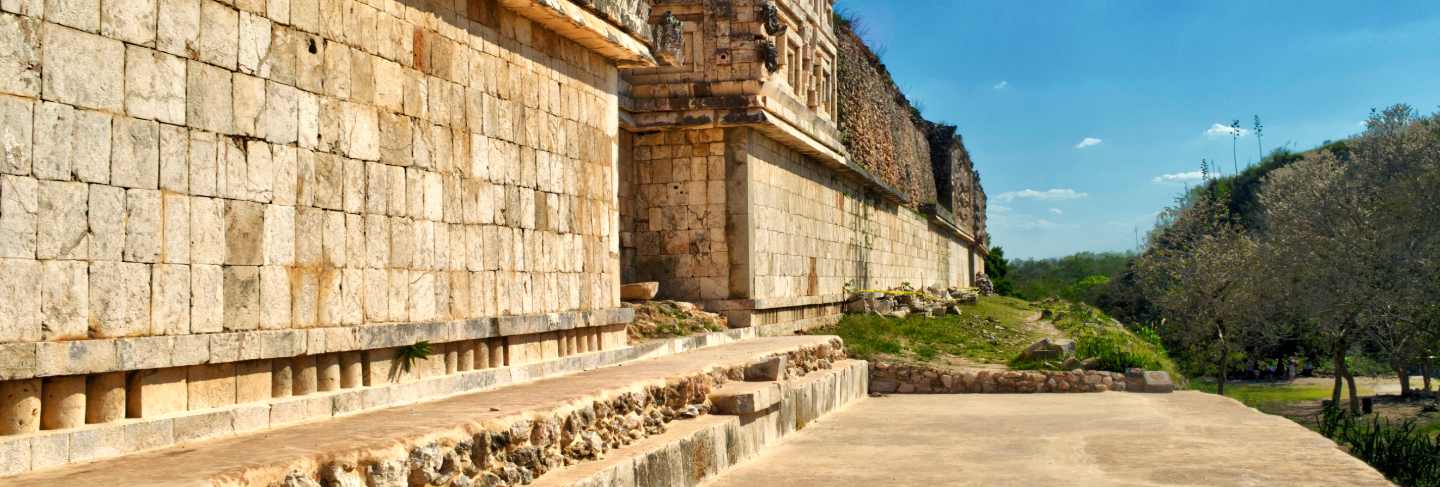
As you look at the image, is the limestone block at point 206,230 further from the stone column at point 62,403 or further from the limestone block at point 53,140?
the stone column at point 62,403

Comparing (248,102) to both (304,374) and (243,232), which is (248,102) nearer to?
(243,232)

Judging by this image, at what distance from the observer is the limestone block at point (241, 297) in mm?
5832

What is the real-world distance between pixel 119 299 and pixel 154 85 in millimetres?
968

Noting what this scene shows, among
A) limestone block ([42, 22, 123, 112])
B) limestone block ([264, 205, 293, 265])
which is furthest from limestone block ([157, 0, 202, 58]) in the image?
limestone block ([264, 205, 293, 265])

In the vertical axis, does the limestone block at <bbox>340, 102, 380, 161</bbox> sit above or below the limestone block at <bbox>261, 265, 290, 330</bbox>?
above

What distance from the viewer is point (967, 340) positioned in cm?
1877

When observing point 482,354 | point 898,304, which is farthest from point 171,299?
point 898,304

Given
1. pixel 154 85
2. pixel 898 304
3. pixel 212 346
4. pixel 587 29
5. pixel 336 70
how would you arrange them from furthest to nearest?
pixel 898 304, pixel 587 29, pixel 336 70, pixel 212 346, pixel 154 85

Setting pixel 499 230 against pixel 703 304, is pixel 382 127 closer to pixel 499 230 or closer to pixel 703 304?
pixel 499 230

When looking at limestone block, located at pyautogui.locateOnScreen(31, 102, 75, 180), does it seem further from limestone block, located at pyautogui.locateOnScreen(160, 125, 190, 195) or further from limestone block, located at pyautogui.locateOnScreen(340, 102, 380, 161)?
limestone block, located at pyautogui.locateOnScreen(340, 102, 380, 161)

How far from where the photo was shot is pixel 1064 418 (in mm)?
12242

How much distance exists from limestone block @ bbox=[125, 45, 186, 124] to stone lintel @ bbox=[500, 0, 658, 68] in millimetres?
3259

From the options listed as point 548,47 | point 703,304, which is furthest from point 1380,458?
point 548,47

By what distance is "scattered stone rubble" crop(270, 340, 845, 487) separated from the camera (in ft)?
15.8
